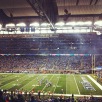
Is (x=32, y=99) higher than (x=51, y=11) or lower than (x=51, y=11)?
lower

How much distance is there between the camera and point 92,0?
25.5 meters

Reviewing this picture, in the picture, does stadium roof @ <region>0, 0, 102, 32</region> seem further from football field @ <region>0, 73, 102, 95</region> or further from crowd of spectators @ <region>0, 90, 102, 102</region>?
crowd of spectators @ <region>0, 90, 102, 102</region>

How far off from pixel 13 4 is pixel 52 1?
5.11 metres

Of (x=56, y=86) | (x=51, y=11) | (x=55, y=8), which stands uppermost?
(x=55, y=8)

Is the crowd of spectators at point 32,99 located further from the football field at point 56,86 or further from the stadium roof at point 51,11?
the stadium roof at point 51,11

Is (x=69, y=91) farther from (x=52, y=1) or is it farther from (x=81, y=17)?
(x=81, y=17)

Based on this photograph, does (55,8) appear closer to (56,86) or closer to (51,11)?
(51,11)

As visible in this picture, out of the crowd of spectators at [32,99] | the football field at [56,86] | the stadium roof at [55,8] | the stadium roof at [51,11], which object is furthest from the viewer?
the football field at [56,86]

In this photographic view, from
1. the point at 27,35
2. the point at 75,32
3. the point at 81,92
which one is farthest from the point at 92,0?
the point at 27,35

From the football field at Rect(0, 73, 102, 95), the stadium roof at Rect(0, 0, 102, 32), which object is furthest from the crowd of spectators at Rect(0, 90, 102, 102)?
the stadium roof at Rect(0, 0, 102, 32)

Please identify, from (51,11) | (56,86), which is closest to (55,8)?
(51,11)

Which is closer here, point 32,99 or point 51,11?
point 32,99

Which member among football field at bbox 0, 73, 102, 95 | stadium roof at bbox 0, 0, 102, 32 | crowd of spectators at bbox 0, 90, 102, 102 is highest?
stadium roof at bbox 0, 0, 102, 32

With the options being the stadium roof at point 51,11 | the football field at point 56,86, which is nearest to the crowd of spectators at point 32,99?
the football field at point 56,86
